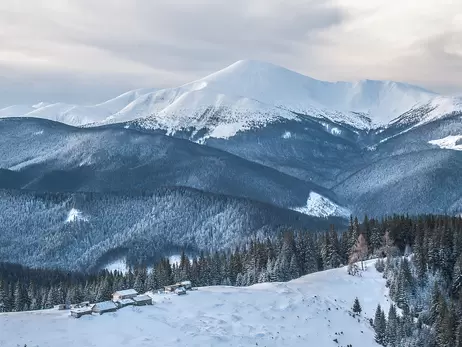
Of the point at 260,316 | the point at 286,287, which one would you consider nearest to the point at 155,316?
the point at 260,316

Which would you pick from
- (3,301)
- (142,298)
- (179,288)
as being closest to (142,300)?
(142,298)

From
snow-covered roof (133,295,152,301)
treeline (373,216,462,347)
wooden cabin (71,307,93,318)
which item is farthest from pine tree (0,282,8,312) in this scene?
treeline (373,216,462,347)

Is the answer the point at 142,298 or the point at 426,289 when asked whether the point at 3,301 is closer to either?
the point at 142,298

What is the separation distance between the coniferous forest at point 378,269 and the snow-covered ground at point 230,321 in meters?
4.62

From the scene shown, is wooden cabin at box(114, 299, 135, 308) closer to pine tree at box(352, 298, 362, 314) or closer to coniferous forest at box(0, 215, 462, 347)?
coniferous forest at box(0, 215, 462, 347)

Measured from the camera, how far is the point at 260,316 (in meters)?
96.5

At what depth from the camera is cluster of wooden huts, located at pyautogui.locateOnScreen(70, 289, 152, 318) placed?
91.8 meters

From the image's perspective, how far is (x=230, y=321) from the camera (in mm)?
93312

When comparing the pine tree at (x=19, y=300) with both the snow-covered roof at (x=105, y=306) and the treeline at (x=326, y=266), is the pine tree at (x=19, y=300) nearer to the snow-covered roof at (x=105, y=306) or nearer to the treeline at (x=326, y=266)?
the treeline at (x=326, y=266)

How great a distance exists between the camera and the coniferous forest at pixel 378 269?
9894 cm

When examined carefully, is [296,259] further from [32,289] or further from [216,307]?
[32,289]

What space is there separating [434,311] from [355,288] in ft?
50.1

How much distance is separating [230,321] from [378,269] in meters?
39.6

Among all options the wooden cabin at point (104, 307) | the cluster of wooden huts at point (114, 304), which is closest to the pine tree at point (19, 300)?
the cluster of wooden huts at point (114, 304)
